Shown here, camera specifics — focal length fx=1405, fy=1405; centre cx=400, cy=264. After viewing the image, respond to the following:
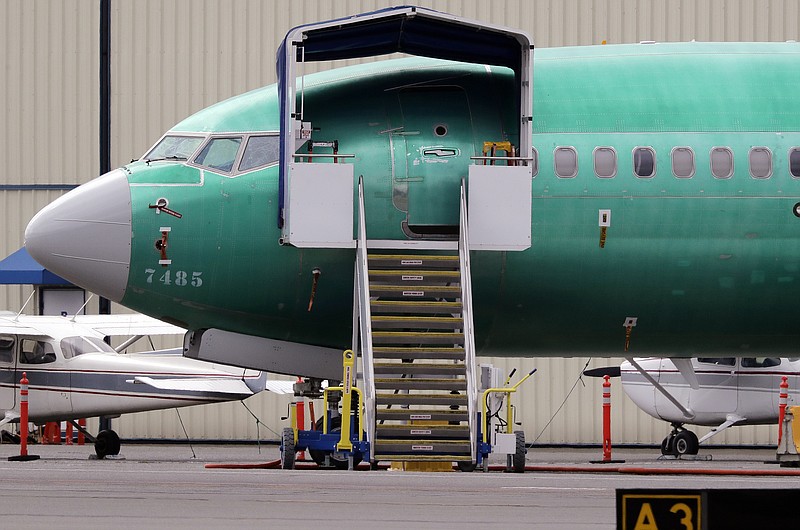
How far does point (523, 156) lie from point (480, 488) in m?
5.19

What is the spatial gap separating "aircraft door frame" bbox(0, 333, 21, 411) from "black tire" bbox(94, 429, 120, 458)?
6.09ft

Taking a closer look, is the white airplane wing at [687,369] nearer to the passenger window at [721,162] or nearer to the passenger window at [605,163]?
the passenger window at [721,162]

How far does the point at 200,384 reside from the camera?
2644 cm

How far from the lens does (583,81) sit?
17.3 meters

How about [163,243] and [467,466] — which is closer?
[467,466]

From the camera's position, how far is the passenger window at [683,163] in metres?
16.7

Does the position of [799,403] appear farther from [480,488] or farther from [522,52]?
[480,488]

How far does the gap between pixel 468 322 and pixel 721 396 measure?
12.9m

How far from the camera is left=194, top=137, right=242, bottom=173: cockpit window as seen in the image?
1659 centimetres

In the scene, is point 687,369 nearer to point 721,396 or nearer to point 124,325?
point 721,396

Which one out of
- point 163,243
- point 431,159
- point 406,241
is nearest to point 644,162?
point 431,159

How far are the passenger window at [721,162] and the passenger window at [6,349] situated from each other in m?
15.3

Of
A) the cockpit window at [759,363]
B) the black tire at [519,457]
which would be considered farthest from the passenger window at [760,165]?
the cockpit window at [759,363]

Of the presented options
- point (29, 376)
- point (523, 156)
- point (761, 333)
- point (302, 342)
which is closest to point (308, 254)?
point (302, 342)
